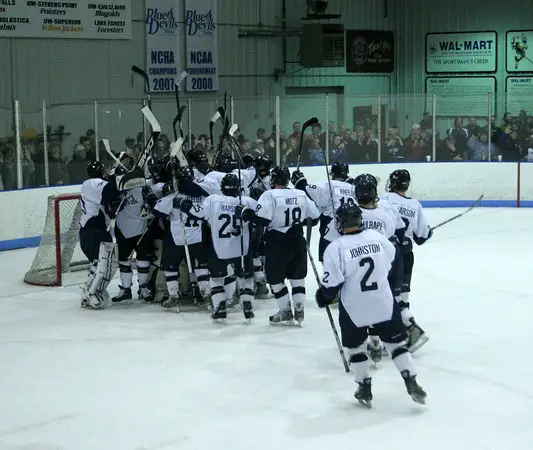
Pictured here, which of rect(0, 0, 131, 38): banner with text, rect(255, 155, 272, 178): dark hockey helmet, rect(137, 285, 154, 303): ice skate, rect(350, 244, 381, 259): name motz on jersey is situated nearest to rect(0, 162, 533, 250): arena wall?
rect(0, 0, 131, 38): banner with text

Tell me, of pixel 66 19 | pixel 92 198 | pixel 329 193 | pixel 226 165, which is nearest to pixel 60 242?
pixel 92 198

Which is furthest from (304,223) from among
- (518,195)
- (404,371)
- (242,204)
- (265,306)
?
(518,195)

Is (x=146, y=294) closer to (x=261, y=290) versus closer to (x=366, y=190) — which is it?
(x=261, y=290)

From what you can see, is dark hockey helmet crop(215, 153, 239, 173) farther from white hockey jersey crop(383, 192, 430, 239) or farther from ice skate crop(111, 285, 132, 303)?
white hockey jersey crop(383, 192, 430, 239)

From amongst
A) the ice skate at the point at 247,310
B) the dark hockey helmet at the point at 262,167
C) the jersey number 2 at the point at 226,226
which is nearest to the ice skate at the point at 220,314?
the ice skate at the point at 247,310

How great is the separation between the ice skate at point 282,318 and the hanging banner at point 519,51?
14360mm

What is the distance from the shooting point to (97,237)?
905 cm

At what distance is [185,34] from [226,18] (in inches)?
48.6

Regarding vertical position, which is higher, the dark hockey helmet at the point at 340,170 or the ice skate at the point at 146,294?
the dark hockey helmet at the point at 340,170

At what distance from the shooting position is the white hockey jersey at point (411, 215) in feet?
23.6

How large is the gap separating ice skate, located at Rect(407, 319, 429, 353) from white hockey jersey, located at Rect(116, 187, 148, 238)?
288cm

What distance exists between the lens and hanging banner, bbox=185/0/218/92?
17.8 m

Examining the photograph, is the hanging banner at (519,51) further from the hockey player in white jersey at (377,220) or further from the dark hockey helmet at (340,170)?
the hockey player in white jersey at (377,220)

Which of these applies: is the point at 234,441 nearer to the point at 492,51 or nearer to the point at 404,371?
the point at 404,371
